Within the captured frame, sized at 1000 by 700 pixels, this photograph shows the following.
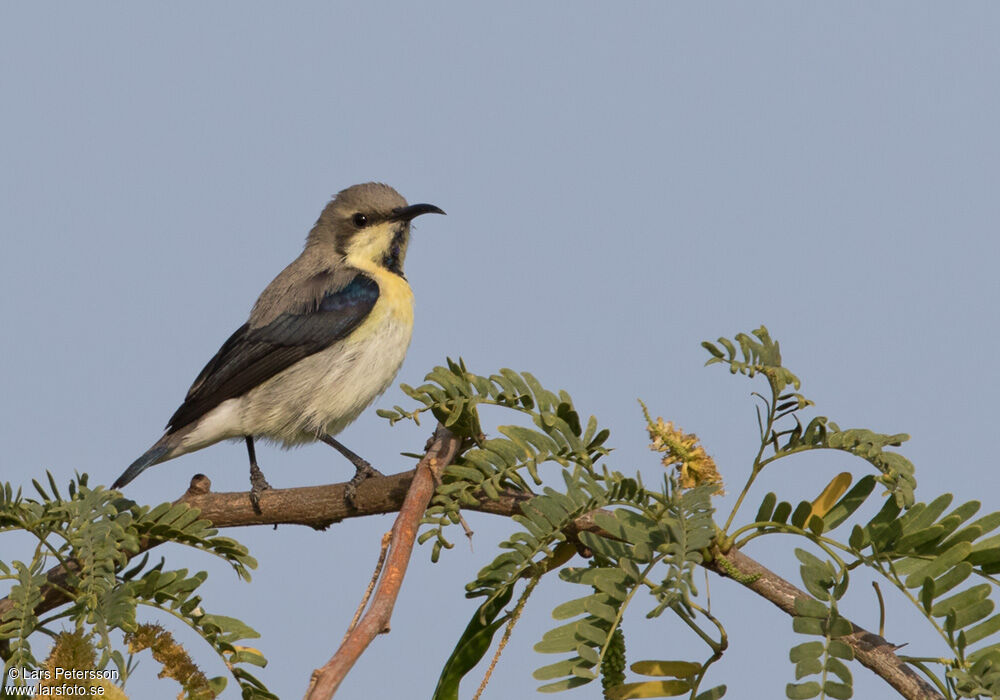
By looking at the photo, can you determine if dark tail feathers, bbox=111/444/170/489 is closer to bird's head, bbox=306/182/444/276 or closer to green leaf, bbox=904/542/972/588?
bird's head, bbox=306/182/444/276

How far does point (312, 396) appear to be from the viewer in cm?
680

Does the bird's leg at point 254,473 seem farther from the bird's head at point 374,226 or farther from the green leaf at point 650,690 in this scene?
the green leaf at point 650,690

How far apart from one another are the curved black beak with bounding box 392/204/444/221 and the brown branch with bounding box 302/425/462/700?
432 centimetres

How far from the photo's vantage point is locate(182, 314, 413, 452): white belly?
6793 millimetres

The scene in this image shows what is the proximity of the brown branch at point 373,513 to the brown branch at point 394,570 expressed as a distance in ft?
0.65

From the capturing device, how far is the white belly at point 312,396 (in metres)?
6.79

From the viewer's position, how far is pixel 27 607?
122 inches

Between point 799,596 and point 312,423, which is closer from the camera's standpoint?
point 799,596

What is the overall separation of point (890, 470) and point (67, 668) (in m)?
2.23

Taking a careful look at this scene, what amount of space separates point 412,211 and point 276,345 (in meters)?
1.45

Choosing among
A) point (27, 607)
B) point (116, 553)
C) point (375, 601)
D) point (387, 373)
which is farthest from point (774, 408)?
point (387, 373)

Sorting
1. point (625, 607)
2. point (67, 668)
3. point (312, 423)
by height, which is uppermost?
point (312, 423)

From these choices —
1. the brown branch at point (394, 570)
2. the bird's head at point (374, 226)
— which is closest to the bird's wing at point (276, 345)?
the bird's head at point (374, 226)

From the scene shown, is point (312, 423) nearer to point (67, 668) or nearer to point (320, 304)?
point (320, 304)
